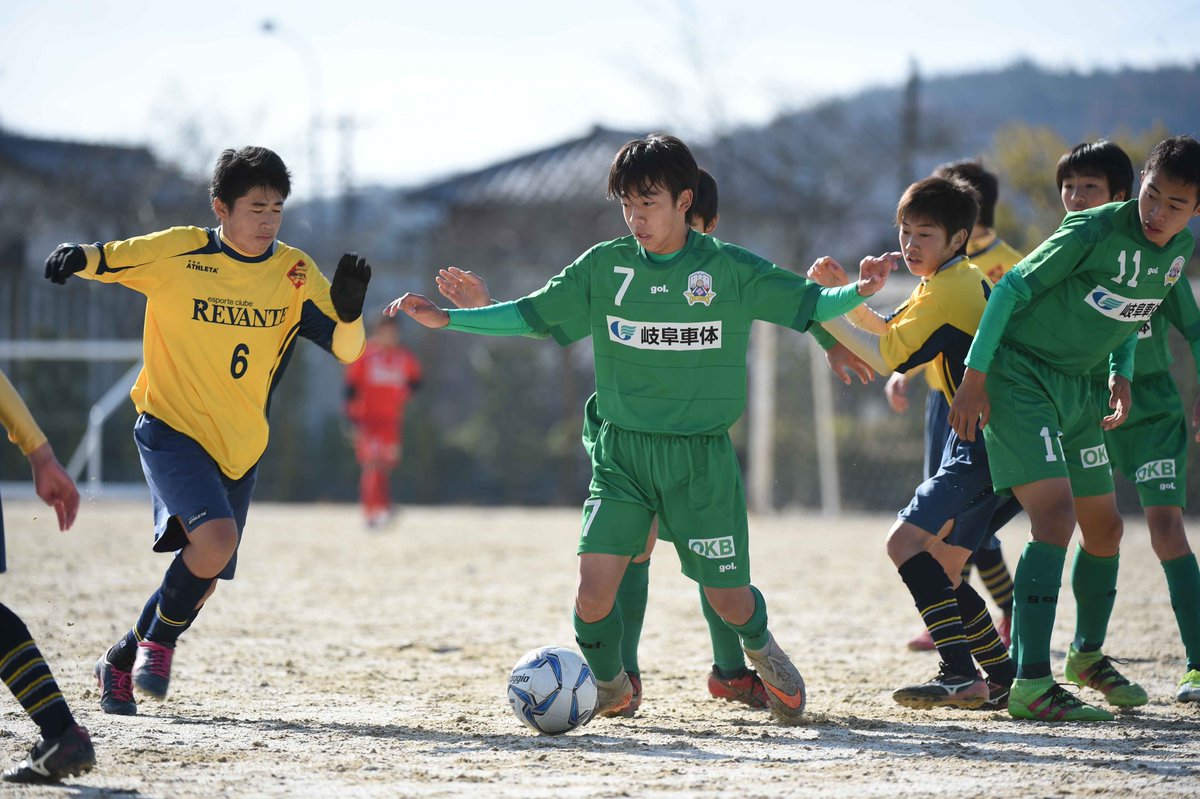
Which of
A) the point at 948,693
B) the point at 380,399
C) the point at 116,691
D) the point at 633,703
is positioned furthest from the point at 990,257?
the point at 380,399

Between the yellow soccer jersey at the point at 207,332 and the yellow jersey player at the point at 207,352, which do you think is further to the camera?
the yellow soccer jersey at the point at 207,332

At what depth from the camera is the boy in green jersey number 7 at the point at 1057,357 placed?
4.24 meters

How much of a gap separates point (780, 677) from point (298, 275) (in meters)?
2.23

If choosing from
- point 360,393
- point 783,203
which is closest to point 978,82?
point 783,203

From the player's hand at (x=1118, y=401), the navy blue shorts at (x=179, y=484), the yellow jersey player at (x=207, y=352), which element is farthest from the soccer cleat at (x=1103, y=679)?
the navy blue shorts at (x=179, y=484)

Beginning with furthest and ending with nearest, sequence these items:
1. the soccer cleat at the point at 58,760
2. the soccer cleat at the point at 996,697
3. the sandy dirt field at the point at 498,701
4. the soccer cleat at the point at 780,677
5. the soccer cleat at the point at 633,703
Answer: the soccer cleat at the point at 996,697
the soccer cleat at the point at 633,703
the soccer cleat at the point at 780,677
the sandy dirt field at the point at 498,701
the soccer cleat at the point at 58,760

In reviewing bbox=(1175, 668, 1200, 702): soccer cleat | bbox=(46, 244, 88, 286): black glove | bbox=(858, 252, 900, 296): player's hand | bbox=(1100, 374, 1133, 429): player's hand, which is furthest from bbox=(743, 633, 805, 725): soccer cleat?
bbox=(46, 244, 88, 286): black glove

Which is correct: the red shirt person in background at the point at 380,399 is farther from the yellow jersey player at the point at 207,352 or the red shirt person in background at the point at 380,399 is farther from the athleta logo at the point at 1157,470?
the athleta logo at the point at 1157,470

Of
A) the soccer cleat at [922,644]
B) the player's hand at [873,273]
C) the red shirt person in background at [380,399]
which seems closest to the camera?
the player's hand at [873,273]

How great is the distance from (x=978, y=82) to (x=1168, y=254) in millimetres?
18844

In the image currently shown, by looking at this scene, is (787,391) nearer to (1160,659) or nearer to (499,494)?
(499,494)

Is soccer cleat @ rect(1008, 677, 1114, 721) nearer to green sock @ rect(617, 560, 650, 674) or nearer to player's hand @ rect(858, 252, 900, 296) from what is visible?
green sock @ rect(617, 560, 650, 674)

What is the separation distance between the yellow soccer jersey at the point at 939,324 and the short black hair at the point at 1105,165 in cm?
70

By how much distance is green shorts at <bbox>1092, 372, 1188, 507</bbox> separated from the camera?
4758 millimetres
